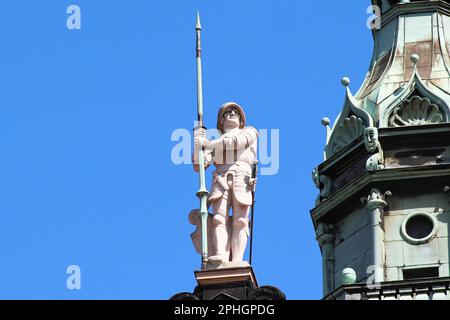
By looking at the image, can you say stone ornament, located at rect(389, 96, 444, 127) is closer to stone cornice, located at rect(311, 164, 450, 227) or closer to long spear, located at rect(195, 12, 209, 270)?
stone cornice, located at rect(311, 164, 450, 227)

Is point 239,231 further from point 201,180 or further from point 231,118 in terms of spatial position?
point 231,118

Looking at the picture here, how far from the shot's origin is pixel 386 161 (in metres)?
95.0

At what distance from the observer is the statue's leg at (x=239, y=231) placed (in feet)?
265

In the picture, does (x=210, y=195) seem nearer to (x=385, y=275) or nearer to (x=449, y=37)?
(x=385, y=275)

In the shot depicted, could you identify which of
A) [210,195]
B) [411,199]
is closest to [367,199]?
[411,199]

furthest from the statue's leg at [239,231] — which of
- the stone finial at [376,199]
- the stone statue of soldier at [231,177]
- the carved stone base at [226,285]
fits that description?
the stone finial at [376,199]

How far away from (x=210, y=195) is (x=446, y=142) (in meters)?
15.0

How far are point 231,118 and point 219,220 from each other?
2538 mm

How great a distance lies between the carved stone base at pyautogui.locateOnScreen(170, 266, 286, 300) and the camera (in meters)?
79.4

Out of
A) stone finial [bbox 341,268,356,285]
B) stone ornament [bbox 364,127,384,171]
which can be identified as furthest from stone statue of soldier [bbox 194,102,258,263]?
stone ornament [bbox 364,127,384,171]

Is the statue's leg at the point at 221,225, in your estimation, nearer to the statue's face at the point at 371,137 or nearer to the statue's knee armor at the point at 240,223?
the statue's knee armor at the point at 240,223

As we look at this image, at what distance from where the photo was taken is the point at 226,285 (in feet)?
262
